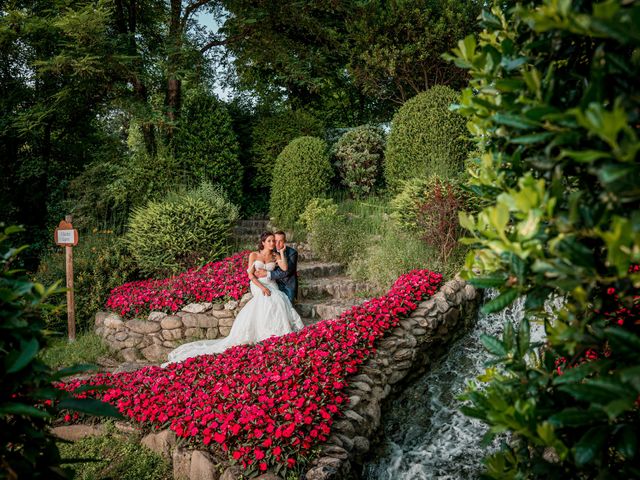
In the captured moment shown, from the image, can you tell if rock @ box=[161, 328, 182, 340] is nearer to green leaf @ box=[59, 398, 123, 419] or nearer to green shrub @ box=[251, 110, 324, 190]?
green leaf @ box=[59, 398, 123, 419]

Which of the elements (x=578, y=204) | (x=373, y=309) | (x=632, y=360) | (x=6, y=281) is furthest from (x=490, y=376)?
(x=373, y=309)

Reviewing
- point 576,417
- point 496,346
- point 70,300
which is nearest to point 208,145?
point 70,300

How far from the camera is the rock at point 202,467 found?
10.6 ft

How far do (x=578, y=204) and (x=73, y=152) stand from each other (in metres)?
11.8

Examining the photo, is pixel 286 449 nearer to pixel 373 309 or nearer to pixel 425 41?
pixel 373 309

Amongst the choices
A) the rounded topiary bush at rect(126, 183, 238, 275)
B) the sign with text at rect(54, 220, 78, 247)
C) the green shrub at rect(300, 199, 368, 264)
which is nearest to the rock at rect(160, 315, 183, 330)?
the rounded topiary bush at rect(126, 183, 238, 275)

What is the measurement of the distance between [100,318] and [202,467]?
460cm

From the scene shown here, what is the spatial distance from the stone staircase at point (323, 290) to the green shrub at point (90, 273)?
248cm

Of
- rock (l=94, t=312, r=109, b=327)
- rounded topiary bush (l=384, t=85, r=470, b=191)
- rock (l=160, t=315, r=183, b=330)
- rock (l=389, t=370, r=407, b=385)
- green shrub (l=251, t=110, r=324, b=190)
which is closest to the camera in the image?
rock (l=389, t=370, r=407, b=385)

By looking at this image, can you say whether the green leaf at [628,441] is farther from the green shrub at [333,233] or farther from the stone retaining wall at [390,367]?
the green shrub at [333,233]

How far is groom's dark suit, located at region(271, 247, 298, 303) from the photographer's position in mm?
6449

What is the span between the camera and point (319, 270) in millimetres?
7773

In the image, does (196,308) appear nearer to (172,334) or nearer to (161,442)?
(172,334)

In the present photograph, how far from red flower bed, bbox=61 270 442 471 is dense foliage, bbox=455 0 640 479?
2.11 meters
